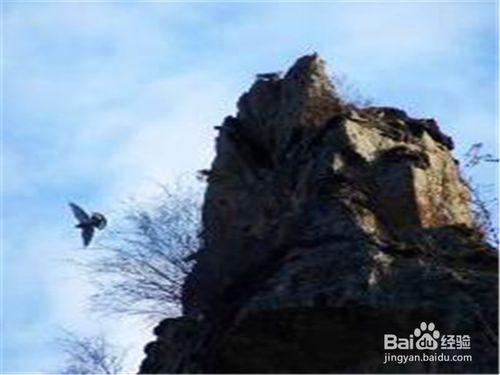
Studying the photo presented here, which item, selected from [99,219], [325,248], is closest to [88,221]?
[99,219]

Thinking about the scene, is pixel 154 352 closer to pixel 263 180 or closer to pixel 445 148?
pixel 263 180

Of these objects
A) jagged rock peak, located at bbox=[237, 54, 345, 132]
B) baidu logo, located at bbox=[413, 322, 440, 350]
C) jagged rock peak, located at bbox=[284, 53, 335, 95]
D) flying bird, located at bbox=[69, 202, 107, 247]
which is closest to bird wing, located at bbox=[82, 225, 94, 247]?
flying bird, located at bbox=[69, 202, 107, 247]

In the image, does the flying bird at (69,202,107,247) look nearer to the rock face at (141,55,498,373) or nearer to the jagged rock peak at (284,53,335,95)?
the rock face at (141,55,498,373)

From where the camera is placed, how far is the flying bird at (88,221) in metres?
19.6

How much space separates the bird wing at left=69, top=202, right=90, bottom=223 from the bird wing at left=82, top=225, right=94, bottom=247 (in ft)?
0.72

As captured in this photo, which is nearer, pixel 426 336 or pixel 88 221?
pixel 426 336

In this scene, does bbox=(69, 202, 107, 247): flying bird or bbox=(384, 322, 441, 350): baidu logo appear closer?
bbox=(384, 322, 441, 350): baidu logo

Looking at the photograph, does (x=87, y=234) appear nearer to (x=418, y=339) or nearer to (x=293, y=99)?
(x=293, y=99)

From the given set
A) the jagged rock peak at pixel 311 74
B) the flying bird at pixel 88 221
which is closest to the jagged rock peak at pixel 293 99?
the jagged rock peak at pixel 311 74

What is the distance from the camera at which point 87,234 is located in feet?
64.1

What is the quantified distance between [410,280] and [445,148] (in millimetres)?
6505

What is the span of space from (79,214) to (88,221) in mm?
286

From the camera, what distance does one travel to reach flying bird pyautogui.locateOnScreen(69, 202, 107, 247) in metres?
19.6

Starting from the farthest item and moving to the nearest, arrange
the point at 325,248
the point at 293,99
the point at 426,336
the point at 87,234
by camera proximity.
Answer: the point at 293,99 → the point at 87,234 → the point at 325,248 → the point at 426,336
